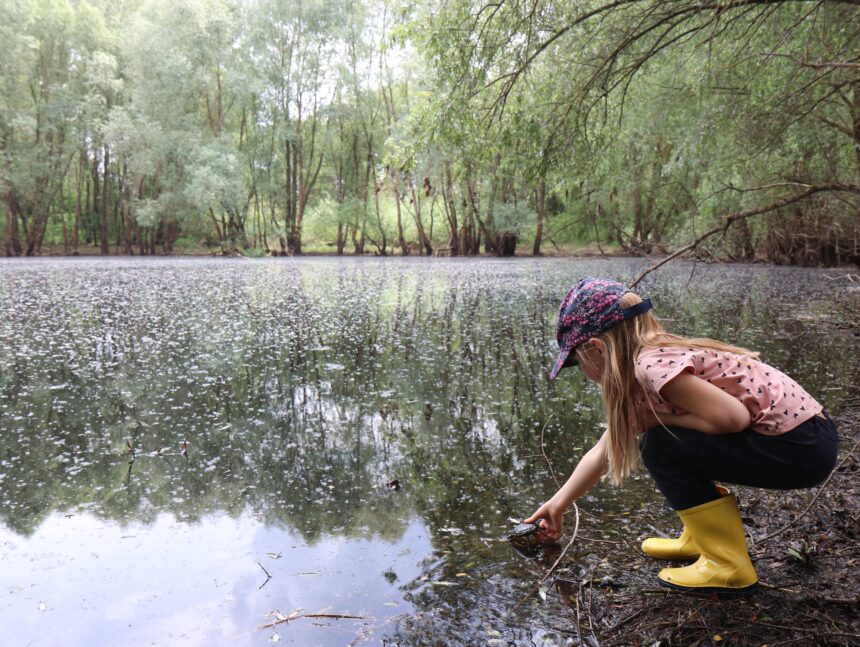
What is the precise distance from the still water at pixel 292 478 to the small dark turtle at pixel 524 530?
7cm

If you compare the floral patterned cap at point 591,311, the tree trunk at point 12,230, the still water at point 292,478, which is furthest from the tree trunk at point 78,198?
the floral patterned cap at point 591,311

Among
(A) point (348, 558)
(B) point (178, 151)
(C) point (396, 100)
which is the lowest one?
(A) point (348, 558)

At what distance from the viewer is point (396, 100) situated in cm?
3897

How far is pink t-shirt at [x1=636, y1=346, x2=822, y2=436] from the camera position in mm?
2025

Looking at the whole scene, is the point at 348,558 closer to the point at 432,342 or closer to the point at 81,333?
the point at 432,342

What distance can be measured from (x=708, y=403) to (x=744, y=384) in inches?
6.8

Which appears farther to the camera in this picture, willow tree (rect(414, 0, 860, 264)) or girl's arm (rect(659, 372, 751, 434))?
willow tree (rect(414, 0, 860, 264))

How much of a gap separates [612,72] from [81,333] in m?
7.02

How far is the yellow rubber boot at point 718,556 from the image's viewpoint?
2199mm

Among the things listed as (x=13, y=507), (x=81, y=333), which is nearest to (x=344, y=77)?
(x=81, y=333)

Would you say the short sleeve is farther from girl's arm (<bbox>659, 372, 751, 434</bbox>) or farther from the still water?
the still water

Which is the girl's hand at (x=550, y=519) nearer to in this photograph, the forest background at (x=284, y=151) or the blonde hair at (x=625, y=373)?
the blonde hair at (x=625, y=373)

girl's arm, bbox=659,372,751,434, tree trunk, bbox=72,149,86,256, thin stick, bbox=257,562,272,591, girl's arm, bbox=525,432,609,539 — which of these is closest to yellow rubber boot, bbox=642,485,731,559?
girl's arm, bbox=525,432,609,539

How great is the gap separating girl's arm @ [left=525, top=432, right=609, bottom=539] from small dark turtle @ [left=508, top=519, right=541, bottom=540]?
0.09 feet
